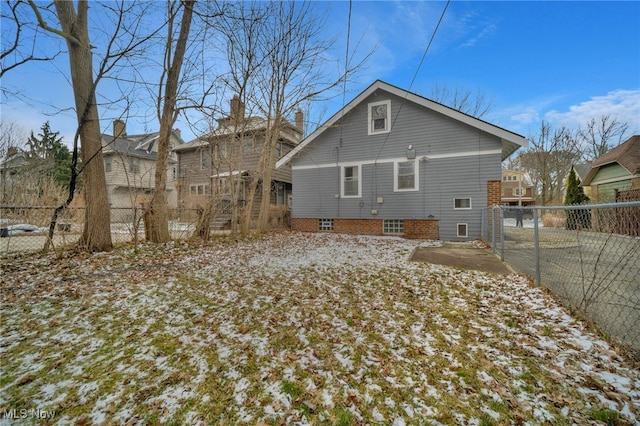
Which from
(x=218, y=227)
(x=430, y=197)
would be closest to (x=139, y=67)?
(x=218, y=227)

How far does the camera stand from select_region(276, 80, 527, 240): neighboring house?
10391mm

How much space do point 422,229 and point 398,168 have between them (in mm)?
2853

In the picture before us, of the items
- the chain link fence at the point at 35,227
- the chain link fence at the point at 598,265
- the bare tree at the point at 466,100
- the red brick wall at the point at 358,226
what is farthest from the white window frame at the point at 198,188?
the bare tree at the point at 466,100

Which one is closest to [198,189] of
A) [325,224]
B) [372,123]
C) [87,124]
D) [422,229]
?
[325,224]

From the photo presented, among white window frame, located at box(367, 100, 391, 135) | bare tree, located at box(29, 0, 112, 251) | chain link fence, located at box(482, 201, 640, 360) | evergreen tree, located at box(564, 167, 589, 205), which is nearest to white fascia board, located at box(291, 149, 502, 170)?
white window frame, located at box(367, 100, 391, 135)

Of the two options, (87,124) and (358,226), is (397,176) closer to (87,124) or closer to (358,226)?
(358,226)

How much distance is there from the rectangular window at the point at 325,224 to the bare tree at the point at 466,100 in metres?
15.1

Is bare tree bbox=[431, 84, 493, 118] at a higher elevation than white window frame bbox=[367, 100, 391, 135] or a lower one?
higher

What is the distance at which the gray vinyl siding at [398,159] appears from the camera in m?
10.4

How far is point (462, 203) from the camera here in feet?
34.9

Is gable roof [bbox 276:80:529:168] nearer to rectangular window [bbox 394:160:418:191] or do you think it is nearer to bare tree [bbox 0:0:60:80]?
rectangular window [bbox 394:160:418:191]

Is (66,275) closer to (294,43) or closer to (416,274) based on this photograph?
(416,274)

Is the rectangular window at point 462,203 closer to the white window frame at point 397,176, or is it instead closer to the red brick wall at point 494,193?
the red brick wall at point 494,193

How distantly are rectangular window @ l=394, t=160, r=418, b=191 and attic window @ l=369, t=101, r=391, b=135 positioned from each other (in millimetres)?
1754
